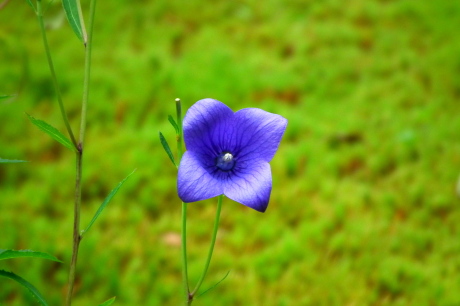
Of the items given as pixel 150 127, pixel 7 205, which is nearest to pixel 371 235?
pixel 150 127

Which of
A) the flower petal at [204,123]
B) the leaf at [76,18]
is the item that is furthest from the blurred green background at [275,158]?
the flower petal at [204,123]

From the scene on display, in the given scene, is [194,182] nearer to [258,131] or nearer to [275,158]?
[258,131]

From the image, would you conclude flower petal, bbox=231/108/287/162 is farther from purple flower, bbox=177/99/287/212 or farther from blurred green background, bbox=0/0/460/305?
blurred green background, bbox=0/0/460/305

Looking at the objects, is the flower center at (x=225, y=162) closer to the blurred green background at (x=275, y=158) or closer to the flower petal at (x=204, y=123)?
the flower petal at (x=204, y=123)

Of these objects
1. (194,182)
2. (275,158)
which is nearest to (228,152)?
(194,182)

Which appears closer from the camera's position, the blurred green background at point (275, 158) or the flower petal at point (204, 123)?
the flower petal at point (204, 123)

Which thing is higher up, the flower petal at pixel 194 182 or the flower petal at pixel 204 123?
the flower petal at pixel 204 123
